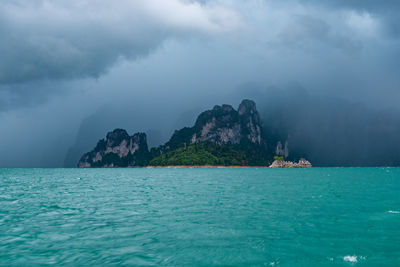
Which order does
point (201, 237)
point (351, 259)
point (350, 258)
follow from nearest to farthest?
point (351, 259), point (350, 258), point (201, 237)

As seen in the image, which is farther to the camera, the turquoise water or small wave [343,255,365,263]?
the turquoise water

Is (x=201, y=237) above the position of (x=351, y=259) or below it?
below

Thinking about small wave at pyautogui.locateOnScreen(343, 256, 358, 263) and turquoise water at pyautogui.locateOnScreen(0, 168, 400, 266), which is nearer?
small wave at pyautogui.locateOnScreen(343, 256, 358, 263)

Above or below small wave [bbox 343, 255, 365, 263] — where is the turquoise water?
below

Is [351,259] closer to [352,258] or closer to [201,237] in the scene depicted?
[352,258]

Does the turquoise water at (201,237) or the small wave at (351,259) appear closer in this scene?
the small wave at (351,259)

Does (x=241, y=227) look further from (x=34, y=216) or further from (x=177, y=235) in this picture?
(x=34, y=216)

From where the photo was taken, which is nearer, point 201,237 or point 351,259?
point 351,259

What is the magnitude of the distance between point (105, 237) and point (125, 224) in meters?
4.55

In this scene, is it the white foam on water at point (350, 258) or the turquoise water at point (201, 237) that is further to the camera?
the turquoise water at point (201, 237)

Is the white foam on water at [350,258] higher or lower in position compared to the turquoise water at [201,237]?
higher

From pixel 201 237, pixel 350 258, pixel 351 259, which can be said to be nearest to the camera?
pixel 351 259

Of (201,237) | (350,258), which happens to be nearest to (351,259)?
(350,258)

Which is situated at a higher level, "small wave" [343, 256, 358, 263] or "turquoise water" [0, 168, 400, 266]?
"small wave" [343, 256, 358, 263]
